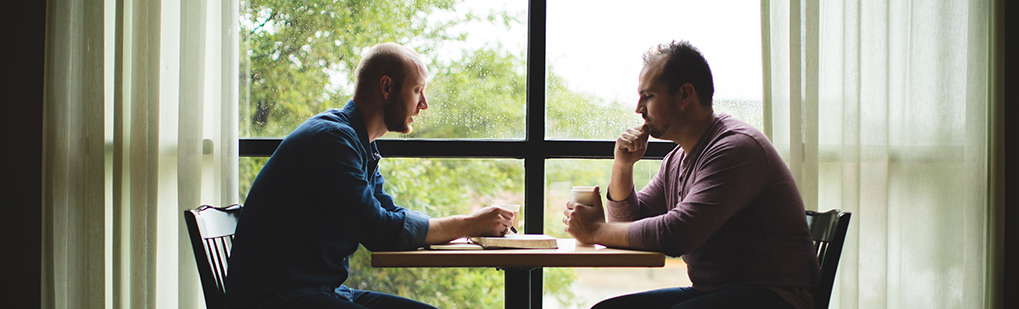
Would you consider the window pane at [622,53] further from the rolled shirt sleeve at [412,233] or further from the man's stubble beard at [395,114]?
the rolled shirt sleeve at [412,233]

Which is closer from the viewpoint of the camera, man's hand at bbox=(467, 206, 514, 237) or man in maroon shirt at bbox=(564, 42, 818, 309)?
man in maroon shirt at bbox=(564, 42, 818, 309)

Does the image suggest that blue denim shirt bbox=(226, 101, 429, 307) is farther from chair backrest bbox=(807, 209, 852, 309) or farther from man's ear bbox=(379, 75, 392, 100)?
chair backrest bbox=(807, 209, 852, 309)

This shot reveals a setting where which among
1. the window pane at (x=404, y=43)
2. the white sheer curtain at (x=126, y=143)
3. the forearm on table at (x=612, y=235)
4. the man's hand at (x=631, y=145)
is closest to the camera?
the forearm on table at (x=612, y=235)

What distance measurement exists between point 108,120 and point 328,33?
0.85 metres

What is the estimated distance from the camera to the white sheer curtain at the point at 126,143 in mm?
2086

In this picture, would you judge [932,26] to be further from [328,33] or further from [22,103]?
[22,103]

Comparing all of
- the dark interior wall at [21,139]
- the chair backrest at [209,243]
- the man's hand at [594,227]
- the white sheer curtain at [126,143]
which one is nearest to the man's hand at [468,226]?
the man's hand at [594,227]

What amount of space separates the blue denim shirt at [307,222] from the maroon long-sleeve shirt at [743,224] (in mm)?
682

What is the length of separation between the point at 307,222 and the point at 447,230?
376 mm

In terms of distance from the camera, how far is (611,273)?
2.47 meters

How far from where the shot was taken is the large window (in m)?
2.34

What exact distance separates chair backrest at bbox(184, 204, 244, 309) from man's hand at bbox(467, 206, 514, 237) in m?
0.69

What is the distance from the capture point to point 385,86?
1764 millimetres

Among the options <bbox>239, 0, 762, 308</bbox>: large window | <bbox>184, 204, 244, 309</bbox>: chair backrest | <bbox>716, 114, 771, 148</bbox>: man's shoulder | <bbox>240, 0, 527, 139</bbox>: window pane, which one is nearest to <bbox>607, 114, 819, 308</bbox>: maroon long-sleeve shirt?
<bbox>716, 114, 771, 148</bbox>: man's shoulder
